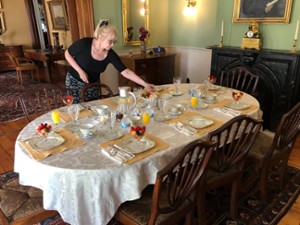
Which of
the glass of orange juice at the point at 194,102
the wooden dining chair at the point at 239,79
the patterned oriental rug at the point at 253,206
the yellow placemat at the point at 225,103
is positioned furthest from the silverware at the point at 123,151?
the wooden dining chair at the point at 239,79

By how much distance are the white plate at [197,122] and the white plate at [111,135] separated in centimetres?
51

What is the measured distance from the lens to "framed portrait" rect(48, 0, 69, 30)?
231 inches

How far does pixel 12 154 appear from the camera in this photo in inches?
112

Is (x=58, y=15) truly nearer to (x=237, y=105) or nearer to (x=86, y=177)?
(x=237, y=105)

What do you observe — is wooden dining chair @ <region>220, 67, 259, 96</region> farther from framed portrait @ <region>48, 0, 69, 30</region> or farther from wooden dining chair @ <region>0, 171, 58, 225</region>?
framed portrait @ <region>48, 0, 69, 30</region>

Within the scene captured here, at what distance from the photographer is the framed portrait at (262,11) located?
311cm

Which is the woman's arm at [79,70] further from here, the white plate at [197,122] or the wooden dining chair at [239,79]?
the wooden dining chair at [239,79]

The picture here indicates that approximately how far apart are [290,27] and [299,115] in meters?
1.78

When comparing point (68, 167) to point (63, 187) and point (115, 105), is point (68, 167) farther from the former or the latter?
point (115, 105)

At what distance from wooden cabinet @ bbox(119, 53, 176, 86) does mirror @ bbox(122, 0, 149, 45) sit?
1.26 feet

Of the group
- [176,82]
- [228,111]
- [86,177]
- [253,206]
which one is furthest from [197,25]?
[86,177]

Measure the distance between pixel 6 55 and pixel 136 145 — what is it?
23.2 feet

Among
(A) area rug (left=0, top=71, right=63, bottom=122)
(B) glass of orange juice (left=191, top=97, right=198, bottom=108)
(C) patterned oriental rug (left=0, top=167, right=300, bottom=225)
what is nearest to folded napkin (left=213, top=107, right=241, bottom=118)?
(B) glass of orange juice (left=191, top=97, right=198, bottom=108)

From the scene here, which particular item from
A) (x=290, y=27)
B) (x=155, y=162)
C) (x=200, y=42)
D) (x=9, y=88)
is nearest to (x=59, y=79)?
(x=9, y=88)
